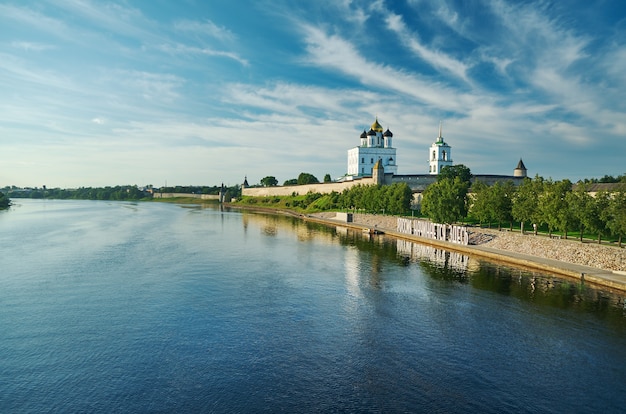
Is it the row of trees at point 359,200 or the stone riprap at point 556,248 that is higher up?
the row of trees at point 359,200

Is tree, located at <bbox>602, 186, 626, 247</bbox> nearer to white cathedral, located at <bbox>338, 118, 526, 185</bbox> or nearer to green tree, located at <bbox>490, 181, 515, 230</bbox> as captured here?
green tree, located at <bbox>490, 181, 515, 230</bbox>

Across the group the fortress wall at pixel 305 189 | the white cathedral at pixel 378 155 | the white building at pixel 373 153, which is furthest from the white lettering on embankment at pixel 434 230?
the white building at pixel 373 153

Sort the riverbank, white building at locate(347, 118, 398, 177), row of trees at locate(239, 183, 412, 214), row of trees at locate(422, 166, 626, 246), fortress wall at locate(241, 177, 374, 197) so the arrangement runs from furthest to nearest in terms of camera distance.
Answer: white building at locate(347, 118, 398, 177), fortress wall at locate(241, 177, 374, 197), row of trees at locate(239, 183, 412, 214), row of trees at locate(422, 166, 626, 246), the riverbank

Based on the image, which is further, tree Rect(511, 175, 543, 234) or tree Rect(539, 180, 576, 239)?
tree Rect(511, 175, 543, 234)

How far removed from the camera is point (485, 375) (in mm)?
13906

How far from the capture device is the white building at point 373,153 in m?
107

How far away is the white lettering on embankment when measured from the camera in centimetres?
4178

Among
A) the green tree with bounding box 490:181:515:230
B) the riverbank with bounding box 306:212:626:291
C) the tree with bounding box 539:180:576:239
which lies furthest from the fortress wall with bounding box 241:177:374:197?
the tree with bounding box 539:180:576:239

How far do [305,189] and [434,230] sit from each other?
65.1 meters

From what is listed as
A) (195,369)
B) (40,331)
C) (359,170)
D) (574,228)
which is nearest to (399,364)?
(195,369)

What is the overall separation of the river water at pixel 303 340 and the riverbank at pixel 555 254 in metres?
1.16

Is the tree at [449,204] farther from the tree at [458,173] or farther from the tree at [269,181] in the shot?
the tree at [269,181]

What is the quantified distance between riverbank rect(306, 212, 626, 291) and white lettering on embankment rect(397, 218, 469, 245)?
1041mm

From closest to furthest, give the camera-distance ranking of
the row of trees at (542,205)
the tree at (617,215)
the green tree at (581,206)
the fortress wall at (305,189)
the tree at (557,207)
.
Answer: the tree at (617,215)
the row of trees at (542,205)
the green tree at (581,206)
the tree at (557,207)
the fortress wall at (305,189)
